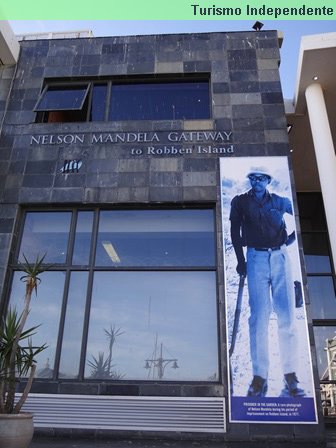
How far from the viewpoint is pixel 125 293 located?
7.98 m

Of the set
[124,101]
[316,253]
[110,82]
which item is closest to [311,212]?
[316,253]

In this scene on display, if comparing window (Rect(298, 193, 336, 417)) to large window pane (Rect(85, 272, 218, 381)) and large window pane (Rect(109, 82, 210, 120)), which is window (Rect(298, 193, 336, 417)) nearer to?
large window pane (Rect(85, 272, 218, 381))

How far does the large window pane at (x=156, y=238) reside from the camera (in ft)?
26.9

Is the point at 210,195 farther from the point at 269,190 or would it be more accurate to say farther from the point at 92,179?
the point at 92,179

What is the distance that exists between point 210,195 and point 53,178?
3.47m

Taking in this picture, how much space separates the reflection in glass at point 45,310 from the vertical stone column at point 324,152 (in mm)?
5653

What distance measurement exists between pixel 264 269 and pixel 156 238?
2.30m

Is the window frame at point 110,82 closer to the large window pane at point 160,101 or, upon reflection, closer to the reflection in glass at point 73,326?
the large window pane at point 160,101

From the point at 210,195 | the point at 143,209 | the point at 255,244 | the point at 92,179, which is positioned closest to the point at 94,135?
the point at 92,179

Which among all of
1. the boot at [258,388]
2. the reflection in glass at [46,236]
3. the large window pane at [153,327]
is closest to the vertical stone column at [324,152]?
the large window pane at [153,327]

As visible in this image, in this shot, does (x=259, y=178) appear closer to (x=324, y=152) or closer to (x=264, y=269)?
(x=324, y=152)

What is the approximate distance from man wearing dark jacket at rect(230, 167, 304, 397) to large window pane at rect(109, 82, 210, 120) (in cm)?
231

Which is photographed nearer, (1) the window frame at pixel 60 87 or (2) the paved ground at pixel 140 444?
(2) the paved ground at pixel 140 444

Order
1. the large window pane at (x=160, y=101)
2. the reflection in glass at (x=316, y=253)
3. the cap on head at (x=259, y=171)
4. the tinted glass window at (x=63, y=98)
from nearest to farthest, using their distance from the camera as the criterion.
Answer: the cap on head at (x=259, y=171), the large window pane at (x=160, y=101), the tinted glass window at (x=63, y=98), the reflection in glass at (x=316, y=253)
